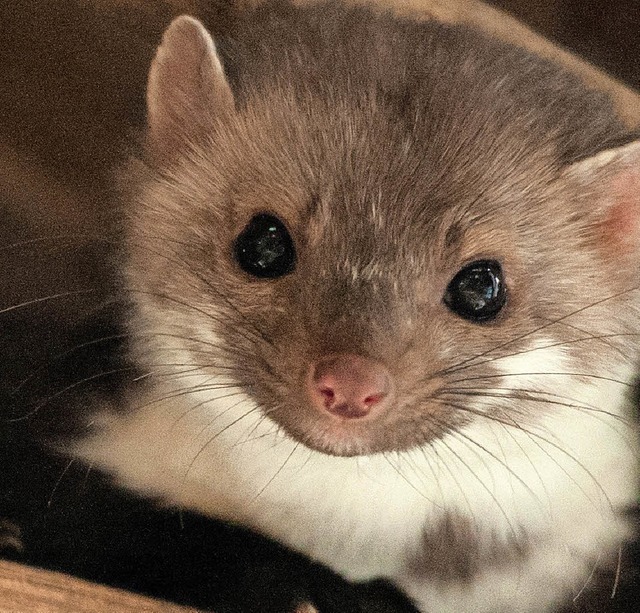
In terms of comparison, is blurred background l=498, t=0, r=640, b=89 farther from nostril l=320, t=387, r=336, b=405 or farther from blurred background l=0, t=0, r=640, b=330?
nostril l=320, t=387, r=336, b=405

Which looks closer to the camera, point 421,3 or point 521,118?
point 521,118

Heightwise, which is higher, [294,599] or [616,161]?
[616,161]

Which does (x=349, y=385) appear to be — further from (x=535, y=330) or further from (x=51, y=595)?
(x=51, y=595)

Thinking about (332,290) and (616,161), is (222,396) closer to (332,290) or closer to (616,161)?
(332,290)

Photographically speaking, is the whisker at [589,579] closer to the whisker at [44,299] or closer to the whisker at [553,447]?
the whisker at [553,447]

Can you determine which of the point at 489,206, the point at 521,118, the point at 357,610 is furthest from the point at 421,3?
the point at 357,610

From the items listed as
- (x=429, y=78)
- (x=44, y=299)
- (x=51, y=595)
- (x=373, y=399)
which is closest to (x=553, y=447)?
(x=373, y=399)
